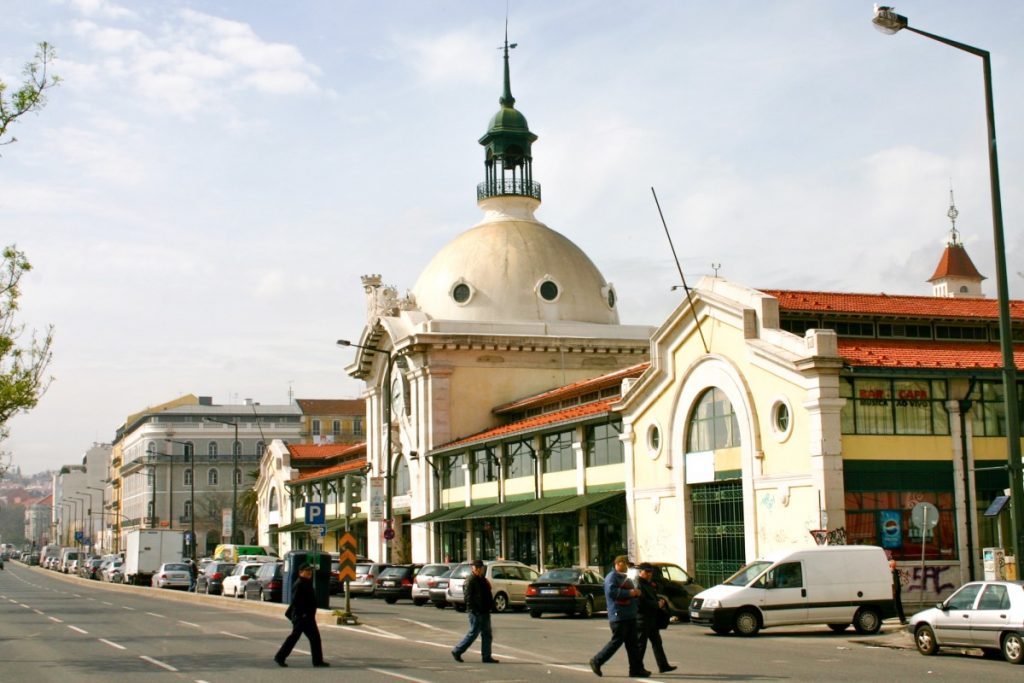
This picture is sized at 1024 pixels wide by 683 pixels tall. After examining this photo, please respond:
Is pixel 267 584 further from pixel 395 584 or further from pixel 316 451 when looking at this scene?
pixel 316 451

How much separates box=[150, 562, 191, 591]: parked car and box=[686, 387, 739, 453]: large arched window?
2741cm

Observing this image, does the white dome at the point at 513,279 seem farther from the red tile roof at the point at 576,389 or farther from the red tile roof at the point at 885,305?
the red tile roof at the point at 885,305

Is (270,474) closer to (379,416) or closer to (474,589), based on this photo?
(379,416)

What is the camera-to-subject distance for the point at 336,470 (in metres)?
71.1

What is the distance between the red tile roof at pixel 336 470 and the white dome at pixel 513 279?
10.3m

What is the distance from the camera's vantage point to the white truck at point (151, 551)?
63250 mm

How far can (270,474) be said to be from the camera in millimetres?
86750

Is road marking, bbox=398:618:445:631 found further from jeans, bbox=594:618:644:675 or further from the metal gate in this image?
jeans, bbox=594:618:644:675

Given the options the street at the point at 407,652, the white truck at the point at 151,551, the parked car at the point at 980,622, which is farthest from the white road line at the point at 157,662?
the white truck at the point at 151,551

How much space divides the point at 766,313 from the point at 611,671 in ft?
57.4

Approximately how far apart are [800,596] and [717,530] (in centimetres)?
1071

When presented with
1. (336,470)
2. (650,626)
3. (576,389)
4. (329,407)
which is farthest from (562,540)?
(329,407)

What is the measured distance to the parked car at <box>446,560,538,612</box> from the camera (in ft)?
121

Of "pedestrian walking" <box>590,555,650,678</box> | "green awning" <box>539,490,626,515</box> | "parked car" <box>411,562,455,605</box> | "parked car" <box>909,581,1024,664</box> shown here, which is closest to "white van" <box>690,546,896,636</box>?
"parked car" <box>909,581,1024,664</box>
